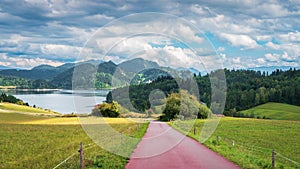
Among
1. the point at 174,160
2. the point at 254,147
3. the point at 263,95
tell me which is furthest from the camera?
the point at 263,95

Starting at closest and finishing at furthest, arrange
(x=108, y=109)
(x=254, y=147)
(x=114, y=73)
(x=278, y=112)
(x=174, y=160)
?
1. (x=174, y=160)
2. (x=114, y=73)
3. (x=254, y=147)
4. (x=108, y=109)
5. (x=278, y=112)

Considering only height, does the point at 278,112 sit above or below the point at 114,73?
below

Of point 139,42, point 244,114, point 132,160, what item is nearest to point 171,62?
point 139,42

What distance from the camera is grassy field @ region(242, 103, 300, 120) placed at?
9662 centimetres

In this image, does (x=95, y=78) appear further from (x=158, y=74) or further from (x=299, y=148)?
(x=299, y=148)

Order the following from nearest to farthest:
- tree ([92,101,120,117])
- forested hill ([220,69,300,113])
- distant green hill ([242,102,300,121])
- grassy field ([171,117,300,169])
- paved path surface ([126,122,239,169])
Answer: paved path surface ([126,122,239,169]) < grassy field ([171,117,300,169]) < tree ([92,101,120,117]) < distant green hill ([242,102,300,121]) < forested hill ([220,69,300,113])

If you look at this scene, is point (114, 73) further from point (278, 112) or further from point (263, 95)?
point (263, 95)

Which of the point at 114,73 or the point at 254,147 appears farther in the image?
the point at 254,147

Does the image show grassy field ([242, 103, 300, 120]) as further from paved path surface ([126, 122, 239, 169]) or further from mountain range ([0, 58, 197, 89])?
paved path surface ([126, 122, 239, 169])

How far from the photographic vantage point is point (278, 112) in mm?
105938

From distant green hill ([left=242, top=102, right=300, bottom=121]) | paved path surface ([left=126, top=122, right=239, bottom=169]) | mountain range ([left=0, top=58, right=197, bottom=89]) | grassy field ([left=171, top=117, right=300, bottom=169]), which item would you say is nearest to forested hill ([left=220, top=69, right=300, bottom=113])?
distant green hill ([left=242, top=102, right=300, bottom=121])

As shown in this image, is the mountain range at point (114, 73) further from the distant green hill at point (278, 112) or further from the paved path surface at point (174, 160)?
the distant green hill at point (278, 112)

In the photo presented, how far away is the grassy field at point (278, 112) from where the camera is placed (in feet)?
317

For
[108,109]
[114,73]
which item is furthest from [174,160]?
[108,109]
